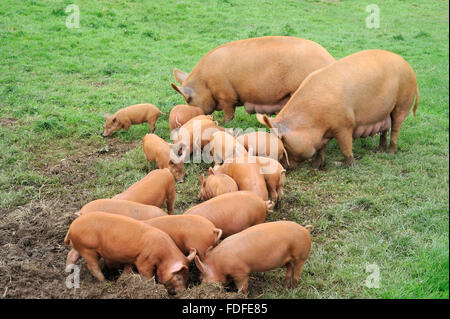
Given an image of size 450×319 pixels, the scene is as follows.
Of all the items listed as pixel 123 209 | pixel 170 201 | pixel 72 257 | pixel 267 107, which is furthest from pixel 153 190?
pixel 267 107

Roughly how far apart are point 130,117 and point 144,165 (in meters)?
1.31

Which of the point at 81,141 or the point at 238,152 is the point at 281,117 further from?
the point at 81,141

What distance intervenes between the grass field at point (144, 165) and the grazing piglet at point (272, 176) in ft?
0.69

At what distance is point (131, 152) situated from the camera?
255 inches

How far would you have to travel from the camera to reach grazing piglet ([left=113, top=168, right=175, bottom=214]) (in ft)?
14.9

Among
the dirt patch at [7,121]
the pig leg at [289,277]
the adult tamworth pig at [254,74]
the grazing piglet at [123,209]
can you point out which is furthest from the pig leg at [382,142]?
the dirt patch at [7,121]

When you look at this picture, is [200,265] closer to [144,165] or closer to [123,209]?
[123,209]

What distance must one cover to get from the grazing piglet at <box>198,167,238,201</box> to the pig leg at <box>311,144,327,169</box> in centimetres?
170

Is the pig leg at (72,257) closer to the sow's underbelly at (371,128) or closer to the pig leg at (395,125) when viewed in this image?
the sow's underbelly at (371,128)

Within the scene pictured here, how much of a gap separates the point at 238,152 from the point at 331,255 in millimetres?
1827

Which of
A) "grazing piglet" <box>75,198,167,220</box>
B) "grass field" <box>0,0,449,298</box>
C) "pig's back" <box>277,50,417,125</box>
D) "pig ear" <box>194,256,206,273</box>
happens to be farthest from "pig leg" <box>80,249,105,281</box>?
"pig's back" <box>277,50,417,125</box>

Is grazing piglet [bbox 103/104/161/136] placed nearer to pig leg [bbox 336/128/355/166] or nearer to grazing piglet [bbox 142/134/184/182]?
grazing piglet [bbox 142/134/184/182]

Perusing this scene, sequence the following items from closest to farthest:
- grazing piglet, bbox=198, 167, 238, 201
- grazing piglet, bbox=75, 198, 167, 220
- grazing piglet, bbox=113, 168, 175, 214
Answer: grazing piglet, bbox=75, 198, 167, 220, grazing piglet, bbox=113, 168, 175, 214, grazing piglet, bbox=198, 167, 238, 201

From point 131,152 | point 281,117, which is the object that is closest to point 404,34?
point 281,117
